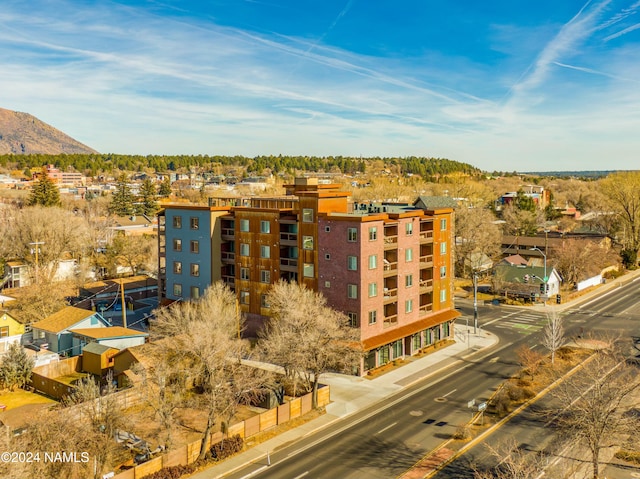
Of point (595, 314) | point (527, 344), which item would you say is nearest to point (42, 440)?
point (527, 344)

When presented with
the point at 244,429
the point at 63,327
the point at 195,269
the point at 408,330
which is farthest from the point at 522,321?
the point at 63,327

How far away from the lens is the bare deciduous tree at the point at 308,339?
43.7 meters

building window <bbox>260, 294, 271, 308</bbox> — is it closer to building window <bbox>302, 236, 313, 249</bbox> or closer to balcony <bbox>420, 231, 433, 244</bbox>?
building window <bbox>302, 236, 313, 249</bbox>

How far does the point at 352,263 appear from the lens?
2122 inches

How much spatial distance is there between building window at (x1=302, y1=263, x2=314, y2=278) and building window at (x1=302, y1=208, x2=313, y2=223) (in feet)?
15.9

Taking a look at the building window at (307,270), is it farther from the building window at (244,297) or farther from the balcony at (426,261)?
the balcony at (426,261)

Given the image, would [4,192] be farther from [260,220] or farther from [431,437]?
[431,437]

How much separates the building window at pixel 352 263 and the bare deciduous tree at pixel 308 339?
4.81 meters

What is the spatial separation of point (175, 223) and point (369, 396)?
1401 inches

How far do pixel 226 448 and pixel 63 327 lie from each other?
33770mm

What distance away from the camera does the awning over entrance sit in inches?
2100

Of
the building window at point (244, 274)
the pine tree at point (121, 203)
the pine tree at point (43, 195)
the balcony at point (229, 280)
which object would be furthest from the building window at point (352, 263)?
the pine tree at point (121, 203)

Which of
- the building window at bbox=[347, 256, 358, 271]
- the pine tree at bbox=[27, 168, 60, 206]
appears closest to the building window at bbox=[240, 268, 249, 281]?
the building window at bbox=[347, 256, 358, 271]

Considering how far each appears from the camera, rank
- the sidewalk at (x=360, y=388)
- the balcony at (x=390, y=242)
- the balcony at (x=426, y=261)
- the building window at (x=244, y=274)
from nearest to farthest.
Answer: the sidewalk at (x=360, y=388)
the balcony at (x=390, y=242)
the balcony at (x=426, y=261)
the building window at (x=244, y=274)
